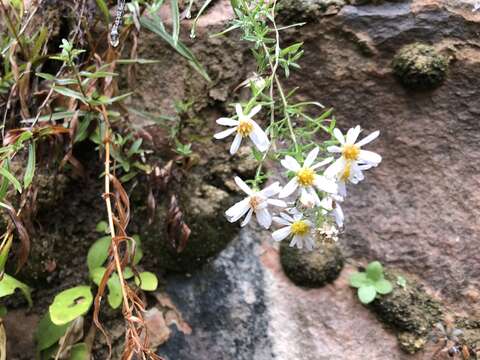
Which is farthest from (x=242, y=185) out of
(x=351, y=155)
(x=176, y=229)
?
(x=176, y=229)

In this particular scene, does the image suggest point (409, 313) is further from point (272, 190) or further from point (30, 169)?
point (30, 169)

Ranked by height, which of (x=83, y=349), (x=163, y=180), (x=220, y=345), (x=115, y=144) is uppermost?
(x=115, y=144)

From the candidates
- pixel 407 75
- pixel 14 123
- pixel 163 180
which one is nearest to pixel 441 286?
pixel 407 75

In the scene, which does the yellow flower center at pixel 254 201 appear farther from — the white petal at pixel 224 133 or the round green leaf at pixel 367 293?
the round green leaf at pixel 367 293

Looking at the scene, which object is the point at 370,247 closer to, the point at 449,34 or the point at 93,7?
the point at 449,34

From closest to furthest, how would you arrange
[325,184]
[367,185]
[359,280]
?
[325,184] → [359,280] → [367,185]

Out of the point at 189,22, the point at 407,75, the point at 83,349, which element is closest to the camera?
the point at 83,349

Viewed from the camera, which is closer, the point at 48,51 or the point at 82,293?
the point at 82,293
